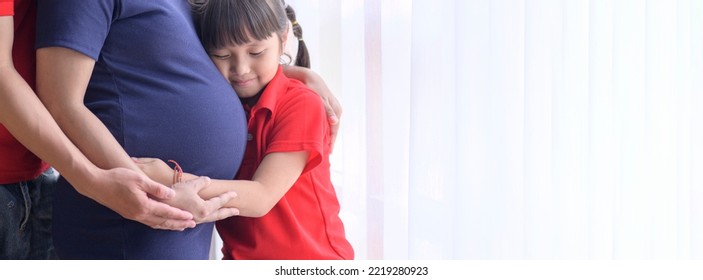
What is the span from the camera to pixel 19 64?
137 centimetres

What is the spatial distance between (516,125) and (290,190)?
69 cm

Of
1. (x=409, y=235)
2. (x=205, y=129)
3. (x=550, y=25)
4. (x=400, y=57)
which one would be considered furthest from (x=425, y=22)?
(x=205, y=129)

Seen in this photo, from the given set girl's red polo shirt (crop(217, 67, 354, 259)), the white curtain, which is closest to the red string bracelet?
girl's red polo shirt (crop(217, 67, 354, 259))

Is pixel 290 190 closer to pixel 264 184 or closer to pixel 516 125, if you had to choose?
pixel 264 184

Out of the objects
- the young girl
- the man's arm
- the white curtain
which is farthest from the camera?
the white curtain

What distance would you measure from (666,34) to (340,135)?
87cm

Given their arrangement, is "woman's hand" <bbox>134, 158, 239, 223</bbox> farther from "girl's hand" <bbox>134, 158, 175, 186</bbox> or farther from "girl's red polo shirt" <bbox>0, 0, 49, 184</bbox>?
"girl's red polo shirt" <bbox>0, 0, 49, 184</bbox>

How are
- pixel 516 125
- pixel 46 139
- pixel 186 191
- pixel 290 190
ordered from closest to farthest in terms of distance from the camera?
pixel 46 139
pixel 186 191
pixel 290 190
pixel 516 125

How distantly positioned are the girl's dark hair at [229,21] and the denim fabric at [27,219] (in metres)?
0.39

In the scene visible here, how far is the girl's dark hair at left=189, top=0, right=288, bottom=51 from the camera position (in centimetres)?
152

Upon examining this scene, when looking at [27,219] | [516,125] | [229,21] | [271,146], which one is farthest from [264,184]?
[516,125]

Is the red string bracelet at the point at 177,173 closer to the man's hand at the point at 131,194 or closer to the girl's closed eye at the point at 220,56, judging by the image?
the man's hand at the point at 131,194

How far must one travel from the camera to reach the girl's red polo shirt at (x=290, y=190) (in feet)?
5.11

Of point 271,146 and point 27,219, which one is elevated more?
point 271,146
